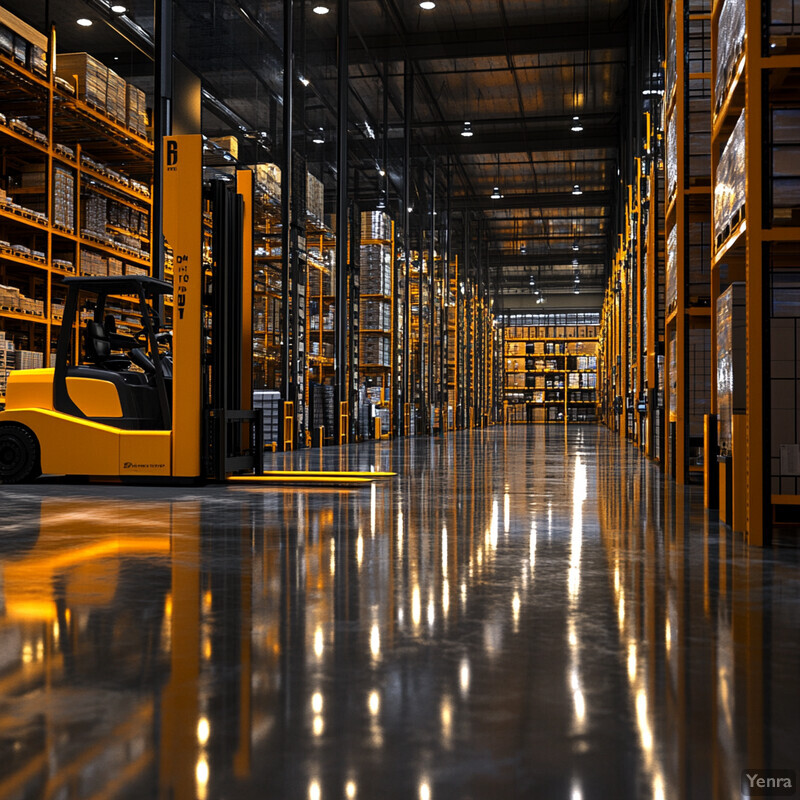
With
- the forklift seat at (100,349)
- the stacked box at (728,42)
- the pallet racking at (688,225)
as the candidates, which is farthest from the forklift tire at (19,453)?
the stacked box at (728,42)

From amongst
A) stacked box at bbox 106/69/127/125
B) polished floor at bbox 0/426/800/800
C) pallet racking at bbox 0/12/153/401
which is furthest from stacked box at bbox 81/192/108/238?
polished floor at bbox 0/426/800/800

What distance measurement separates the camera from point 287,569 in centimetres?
376

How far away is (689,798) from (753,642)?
1.18 meters

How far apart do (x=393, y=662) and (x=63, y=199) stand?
33.1ft

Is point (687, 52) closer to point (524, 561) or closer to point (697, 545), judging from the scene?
point (697, 545)

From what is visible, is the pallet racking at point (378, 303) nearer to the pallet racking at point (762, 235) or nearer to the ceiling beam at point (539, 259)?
the pallet racking at point (762, 235)

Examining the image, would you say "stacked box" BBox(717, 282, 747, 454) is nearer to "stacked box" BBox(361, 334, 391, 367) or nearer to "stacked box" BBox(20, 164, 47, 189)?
"stacked box" BBox(20, 164, 47, 189)

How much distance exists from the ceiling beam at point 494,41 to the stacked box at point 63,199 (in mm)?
9483

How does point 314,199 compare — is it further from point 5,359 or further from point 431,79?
point 5,359

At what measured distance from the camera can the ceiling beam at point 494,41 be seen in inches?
746

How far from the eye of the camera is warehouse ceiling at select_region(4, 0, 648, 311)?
14.2 metres

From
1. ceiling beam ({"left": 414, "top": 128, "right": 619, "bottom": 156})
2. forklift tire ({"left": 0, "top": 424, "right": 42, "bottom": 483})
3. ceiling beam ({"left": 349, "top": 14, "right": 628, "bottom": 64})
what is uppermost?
ceiling beam ({"left": 349, "top": 14, "right": 628, "bottom": 64})

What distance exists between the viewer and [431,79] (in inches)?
867

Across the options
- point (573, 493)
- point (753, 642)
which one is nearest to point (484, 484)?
point (573, 493)
